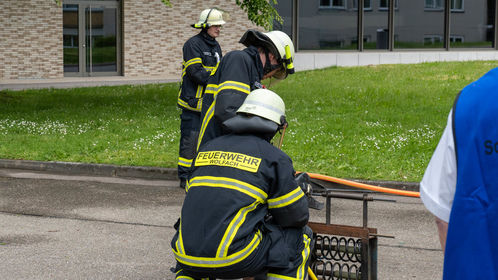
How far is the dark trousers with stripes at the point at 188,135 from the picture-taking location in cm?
901

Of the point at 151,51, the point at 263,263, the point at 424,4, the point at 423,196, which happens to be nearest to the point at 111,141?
the point at 263,263

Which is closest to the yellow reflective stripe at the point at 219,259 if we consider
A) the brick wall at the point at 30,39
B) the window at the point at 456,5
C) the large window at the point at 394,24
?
the brick wall at the point at 30,39

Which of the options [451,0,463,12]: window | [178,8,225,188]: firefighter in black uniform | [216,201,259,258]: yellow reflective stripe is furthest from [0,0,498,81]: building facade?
[216,201,259,258]: yellow reflective stripe

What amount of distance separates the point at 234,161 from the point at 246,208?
0.24m

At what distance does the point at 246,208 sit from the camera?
3932mm

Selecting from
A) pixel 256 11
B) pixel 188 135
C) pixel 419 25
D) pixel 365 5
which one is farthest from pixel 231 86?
pixel 419 25

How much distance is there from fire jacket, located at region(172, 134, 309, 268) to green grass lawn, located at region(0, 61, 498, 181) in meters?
6.11

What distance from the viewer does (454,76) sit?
906 inches

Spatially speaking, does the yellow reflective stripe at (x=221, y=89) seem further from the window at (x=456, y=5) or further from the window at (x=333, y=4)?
the window at (x=456, y=5)

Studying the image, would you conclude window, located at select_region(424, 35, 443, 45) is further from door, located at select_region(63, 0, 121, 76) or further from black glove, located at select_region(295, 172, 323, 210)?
black glove, located at select_region(295, 172, 323, 210)

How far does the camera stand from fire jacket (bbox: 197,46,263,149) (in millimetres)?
5453

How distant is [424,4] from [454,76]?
8.66 m

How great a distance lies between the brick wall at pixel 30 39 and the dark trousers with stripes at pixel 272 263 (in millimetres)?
23000

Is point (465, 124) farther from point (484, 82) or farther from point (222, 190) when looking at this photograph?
point (222, 190)
